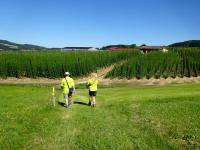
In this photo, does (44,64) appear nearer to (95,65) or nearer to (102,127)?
(95,65)

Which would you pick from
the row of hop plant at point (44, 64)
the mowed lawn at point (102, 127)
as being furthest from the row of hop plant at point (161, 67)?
the mowed lawn at point (102, 127)

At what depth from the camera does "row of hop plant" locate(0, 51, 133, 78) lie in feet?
228

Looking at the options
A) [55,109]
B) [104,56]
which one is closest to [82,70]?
[104,56]

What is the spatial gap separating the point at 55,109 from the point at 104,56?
5586cm

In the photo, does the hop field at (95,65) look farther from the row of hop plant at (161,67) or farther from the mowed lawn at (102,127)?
the mowed lawn at (102,127)

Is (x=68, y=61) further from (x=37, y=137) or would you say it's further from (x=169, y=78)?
(x=37, y=137)

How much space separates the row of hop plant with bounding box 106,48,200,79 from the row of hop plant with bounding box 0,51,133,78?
7923 mm

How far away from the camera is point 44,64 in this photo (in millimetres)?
69875

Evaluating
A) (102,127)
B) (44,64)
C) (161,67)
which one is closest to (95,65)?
(44,64)

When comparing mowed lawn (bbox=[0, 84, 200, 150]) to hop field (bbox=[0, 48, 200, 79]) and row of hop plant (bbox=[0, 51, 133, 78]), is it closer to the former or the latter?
hop field (bbox=[0, 48, 200, 79])

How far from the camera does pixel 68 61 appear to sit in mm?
70875

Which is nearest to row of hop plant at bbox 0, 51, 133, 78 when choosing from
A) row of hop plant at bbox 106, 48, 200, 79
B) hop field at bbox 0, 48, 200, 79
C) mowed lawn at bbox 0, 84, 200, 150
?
hop field at bbox 0, 48, 200, 79

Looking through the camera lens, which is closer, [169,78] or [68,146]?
[68,146]

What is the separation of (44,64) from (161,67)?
765 inches
